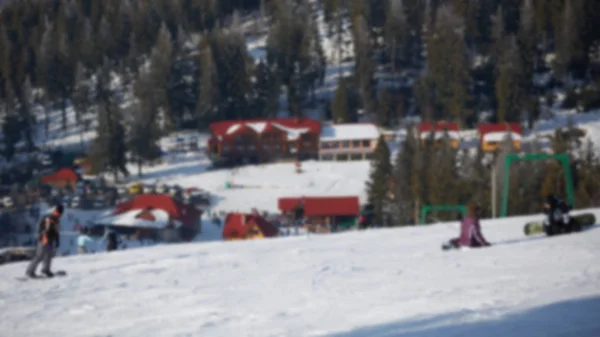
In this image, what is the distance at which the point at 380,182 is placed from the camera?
34.3m

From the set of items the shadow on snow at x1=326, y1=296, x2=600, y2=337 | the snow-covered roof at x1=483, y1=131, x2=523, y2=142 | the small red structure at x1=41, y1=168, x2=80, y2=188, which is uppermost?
the snow-covered roof at x1=483, y1=131, x2=523, y2=142

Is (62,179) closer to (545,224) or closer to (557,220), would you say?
(545,224)

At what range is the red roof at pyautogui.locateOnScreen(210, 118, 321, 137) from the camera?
4803 centimetres

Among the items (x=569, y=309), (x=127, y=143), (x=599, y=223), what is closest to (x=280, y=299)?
(x=569, y=309)

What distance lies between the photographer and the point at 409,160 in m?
35.4

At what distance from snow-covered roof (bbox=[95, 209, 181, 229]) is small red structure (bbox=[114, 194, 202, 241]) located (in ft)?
0.66

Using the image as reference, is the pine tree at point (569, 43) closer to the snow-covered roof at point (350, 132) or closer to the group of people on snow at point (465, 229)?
the snow-covered roof at point (350, 132)

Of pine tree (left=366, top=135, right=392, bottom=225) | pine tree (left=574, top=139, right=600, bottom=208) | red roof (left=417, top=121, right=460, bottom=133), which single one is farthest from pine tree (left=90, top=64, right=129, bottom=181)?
pine tree (left=574, top=139, right=600, bottom=208)

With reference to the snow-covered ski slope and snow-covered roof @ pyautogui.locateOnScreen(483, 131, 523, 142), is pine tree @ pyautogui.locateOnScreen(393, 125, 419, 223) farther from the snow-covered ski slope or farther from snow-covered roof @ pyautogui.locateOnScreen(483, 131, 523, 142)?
the snow-covered ski slope

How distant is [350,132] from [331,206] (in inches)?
597

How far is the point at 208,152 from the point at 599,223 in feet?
129

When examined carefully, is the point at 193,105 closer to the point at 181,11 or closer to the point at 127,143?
the point at 127,143

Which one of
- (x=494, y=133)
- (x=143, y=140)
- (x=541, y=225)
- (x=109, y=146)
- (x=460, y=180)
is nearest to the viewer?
(x=541, y=225)

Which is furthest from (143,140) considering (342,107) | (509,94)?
(509,94)
